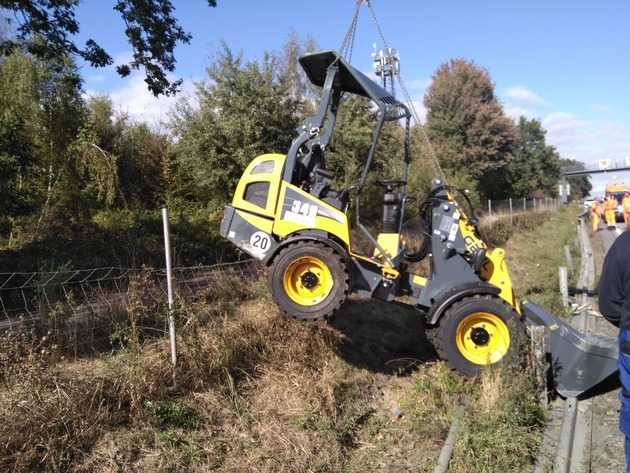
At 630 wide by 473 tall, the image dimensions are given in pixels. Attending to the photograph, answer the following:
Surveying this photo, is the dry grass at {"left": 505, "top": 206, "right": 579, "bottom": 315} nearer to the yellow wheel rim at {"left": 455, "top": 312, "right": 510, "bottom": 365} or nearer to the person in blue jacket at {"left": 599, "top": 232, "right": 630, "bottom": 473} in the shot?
the yellow wheel rim at {"left": 455, "top": 312, "right": 510, "bottom": 365}

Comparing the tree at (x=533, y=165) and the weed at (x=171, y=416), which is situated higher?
the tree at (x=533, y=165)

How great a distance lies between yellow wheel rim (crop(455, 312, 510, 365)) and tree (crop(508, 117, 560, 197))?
35.3 m

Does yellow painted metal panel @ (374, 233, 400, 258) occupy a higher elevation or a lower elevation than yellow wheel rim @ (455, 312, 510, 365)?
higher

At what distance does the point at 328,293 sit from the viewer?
212 inches

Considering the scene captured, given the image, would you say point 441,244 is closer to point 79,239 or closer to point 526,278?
point 526,278

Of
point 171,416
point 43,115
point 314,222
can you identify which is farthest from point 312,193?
point 43,115

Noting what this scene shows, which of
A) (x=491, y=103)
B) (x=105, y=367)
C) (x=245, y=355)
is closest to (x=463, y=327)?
(x=245, y=355)

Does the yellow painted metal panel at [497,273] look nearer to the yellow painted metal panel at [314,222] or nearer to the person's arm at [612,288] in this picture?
the yellow painted metal panel at [314,222]

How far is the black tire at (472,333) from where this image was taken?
5.95 m

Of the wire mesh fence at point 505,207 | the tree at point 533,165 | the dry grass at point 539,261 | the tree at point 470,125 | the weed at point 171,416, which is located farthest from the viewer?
the tree at point 533,165

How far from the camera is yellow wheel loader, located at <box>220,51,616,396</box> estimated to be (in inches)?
215

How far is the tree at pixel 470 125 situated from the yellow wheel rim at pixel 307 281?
28.5m

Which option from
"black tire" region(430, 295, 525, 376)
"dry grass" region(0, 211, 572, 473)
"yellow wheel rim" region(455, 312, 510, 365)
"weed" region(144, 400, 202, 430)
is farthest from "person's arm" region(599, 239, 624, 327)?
"weed" region(144, 400, 202, 430)

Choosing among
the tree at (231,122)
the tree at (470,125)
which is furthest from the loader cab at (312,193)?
the tree at (470,125)
